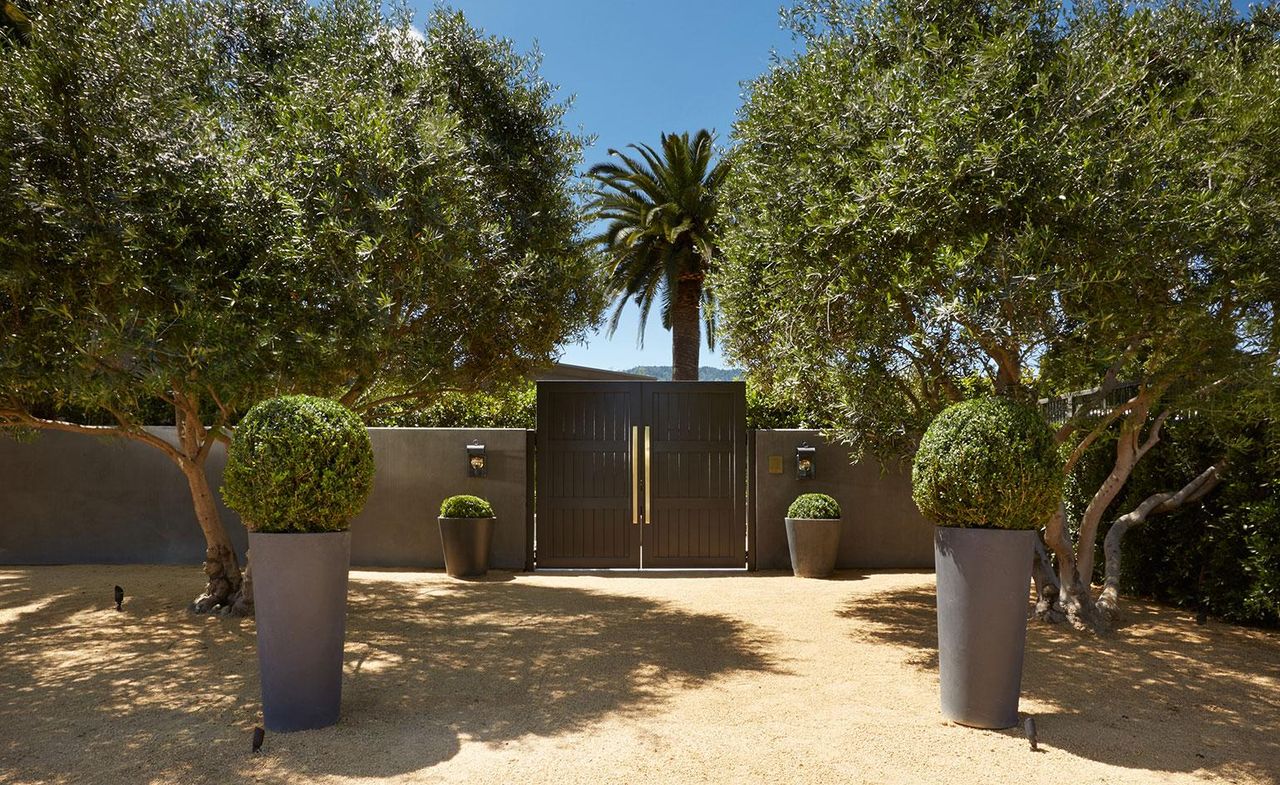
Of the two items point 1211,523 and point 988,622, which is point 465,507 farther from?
point 1211,523

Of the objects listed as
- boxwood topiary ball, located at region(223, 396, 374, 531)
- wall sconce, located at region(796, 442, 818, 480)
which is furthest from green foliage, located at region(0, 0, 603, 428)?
wall sconce, located at region(796, 442, 818, 480)

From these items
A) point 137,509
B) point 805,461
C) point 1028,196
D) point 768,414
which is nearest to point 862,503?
point 805,461

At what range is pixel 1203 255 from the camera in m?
5.32

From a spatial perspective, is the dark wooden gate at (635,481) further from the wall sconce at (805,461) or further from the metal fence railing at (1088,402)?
the metal fence railing at (1088,402)

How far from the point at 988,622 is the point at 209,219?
5372 mm

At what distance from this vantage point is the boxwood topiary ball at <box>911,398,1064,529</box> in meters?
4.41

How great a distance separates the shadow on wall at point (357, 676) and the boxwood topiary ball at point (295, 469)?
1067 mm

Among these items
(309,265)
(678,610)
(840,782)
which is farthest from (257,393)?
(840,782)

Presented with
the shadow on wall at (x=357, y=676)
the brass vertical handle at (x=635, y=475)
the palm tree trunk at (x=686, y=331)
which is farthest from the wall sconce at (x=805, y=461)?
the palm tree trunk at (x=686, y=331)

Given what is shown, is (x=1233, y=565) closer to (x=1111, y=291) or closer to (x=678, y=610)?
(x=1111, y=291)

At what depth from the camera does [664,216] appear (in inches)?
587

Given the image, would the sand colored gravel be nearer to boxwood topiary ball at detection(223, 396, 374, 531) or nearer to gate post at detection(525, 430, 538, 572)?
boxwood topiary ball at detection(223, 396, 374, 531)

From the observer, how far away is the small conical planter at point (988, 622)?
14.4ft

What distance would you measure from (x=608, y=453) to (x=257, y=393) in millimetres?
5028
